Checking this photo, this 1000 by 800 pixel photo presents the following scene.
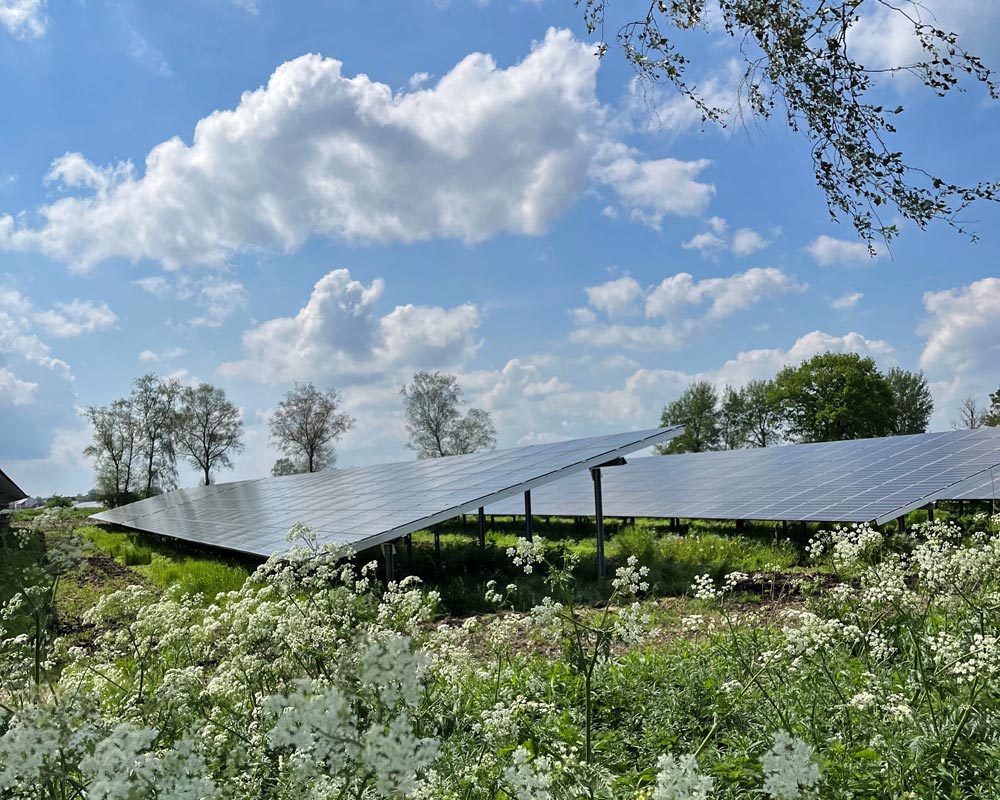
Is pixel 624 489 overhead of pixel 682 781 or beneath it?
beneath

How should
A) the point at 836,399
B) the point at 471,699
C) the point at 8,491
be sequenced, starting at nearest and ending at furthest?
1. the point at 471,699
2. the point at 8,491
3. the point at 836,399

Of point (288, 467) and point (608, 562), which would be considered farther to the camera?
point (288, 467)

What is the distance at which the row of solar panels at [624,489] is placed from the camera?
1280 centimetres

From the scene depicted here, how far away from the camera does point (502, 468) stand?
1578 centimetres

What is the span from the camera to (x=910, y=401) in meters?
50.8

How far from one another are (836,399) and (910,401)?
9120 millimetres

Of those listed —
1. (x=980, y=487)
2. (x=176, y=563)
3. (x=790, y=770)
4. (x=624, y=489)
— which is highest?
(x=790, y=770)

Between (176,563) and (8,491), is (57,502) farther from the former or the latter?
(8,491)

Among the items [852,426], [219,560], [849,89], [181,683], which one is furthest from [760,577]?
[852,426]

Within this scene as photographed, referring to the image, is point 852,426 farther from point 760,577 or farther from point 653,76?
point 653,76

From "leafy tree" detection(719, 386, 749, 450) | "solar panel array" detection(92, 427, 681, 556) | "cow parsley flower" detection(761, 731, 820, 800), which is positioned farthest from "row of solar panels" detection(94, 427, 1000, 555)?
"leafy tree" detection(719, 386, 749, 450)

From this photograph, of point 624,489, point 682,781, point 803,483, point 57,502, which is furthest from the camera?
point 624,489

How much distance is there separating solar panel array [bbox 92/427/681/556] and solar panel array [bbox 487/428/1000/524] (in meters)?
2.87

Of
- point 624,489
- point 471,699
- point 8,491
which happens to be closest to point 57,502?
point 471,699
